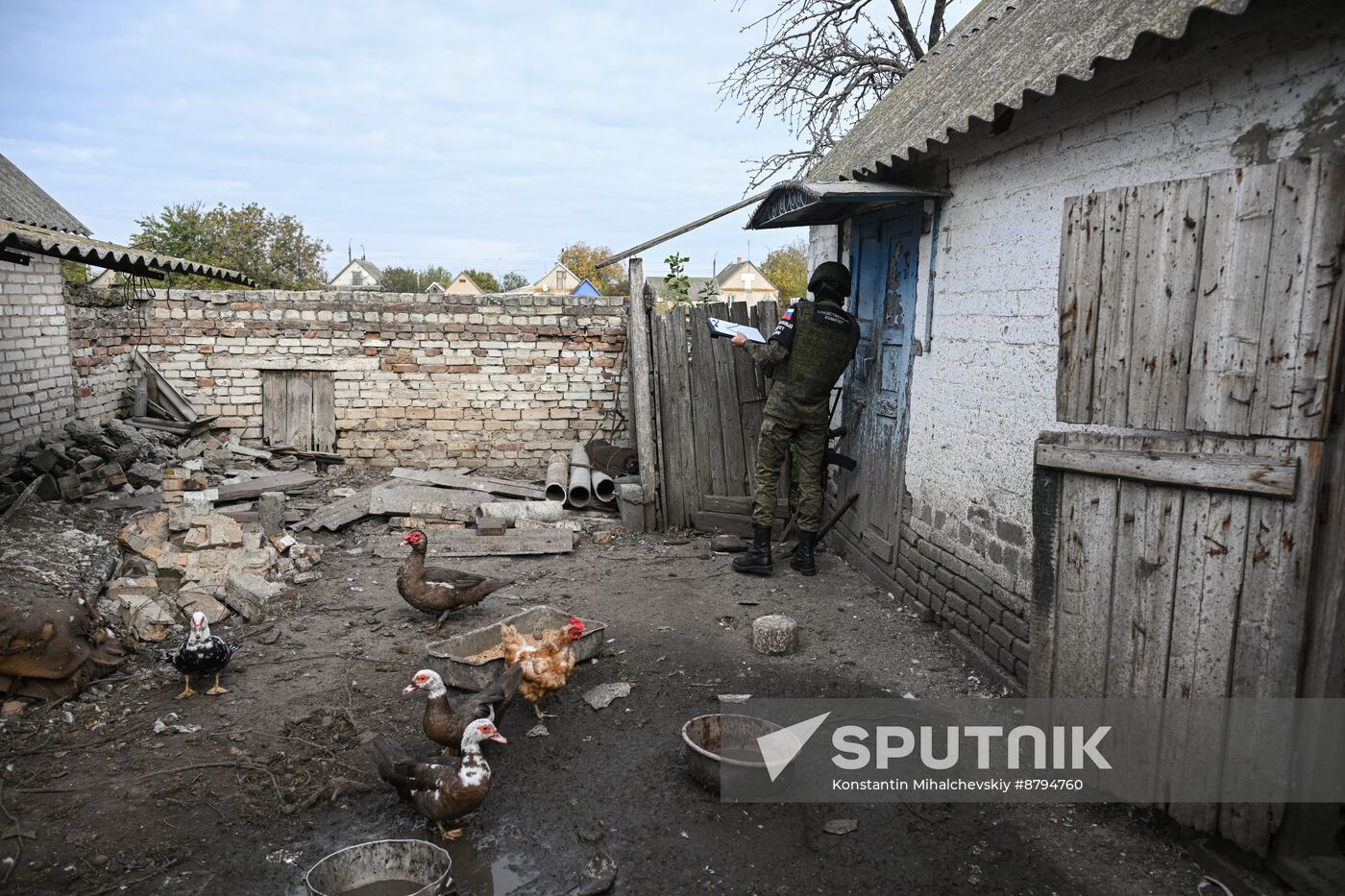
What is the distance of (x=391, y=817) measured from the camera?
143 inches

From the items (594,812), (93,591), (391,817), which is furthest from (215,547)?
(594,812)

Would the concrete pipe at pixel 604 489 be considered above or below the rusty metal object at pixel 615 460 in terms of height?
below

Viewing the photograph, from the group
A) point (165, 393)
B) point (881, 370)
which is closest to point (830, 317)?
point (881, 370)

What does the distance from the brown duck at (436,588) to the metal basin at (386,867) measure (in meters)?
2.80

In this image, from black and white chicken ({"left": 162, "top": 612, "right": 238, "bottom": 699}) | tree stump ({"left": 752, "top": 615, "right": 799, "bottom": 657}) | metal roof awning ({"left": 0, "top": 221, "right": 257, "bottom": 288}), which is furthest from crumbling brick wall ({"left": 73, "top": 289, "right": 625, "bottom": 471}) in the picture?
black and white chicken ({"left": 162, "top": 612, "right": 238, "bottom": 699})

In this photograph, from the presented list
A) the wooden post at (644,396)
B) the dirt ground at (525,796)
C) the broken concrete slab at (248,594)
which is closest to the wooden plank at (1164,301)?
the dirt ground at (525,796)

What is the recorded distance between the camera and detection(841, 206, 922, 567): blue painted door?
6324mm

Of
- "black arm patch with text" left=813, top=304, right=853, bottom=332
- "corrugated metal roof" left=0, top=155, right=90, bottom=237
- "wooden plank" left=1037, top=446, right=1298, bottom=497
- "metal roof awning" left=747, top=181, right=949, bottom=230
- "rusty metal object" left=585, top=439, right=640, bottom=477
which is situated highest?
"corrugated metal roof" left=0, top=155, right=90, bottom=237

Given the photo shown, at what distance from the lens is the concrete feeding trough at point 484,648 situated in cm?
461

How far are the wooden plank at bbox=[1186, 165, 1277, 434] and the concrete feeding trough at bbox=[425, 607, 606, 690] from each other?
3.57 m

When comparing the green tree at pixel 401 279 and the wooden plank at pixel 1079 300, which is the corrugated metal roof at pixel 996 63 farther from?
the green tree at pixel 401 279

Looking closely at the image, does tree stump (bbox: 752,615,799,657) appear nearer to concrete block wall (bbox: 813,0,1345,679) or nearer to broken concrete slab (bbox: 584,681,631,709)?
broken concrete slab (bbox: 584,681,631,709)

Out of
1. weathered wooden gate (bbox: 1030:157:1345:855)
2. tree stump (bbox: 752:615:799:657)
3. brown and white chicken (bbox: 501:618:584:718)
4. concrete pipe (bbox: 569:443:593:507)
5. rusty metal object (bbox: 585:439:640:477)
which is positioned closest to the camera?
weathered wooden gate (bbox: 1030:157:1345:855)

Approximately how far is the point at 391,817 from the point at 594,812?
35.4 inches
